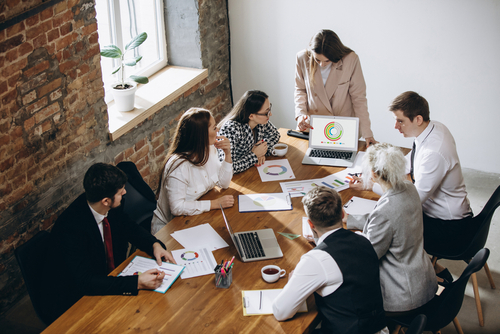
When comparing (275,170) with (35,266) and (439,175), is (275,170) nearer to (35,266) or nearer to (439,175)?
(439,175)

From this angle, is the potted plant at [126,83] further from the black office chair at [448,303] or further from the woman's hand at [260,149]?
the black office chair at [448,303]

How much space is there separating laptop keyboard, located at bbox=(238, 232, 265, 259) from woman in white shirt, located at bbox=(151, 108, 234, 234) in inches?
13.2

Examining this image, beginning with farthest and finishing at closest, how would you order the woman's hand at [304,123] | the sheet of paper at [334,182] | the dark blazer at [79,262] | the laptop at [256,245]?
the woman's hand at [304,123]
the sheet of paper at [334,182]
the laptop at [256,245]
the dark blazer at [79,262]

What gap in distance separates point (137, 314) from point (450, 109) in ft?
12.8

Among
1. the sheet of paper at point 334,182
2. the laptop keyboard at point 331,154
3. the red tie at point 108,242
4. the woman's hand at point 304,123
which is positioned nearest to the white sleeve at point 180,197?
the red tie at point 108,242

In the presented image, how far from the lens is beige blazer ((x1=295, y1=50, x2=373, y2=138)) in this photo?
358 centimetres

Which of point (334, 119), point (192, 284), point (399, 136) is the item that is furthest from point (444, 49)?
point (192, 284)

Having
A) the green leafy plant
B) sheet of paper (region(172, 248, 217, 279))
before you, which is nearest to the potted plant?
the green leafy plant

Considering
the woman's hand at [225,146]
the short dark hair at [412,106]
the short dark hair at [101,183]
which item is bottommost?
the woman's hand at [225,146]

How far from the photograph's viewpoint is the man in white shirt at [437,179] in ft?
9.14

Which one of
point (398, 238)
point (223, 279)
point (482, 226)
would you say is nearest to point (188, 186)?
point (223, 279)

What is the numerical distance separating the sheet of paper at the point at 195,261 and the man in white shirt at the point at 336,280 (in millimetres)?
479

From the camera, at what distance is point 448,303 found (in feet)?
7.30

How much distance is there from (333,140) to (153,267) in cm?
179
